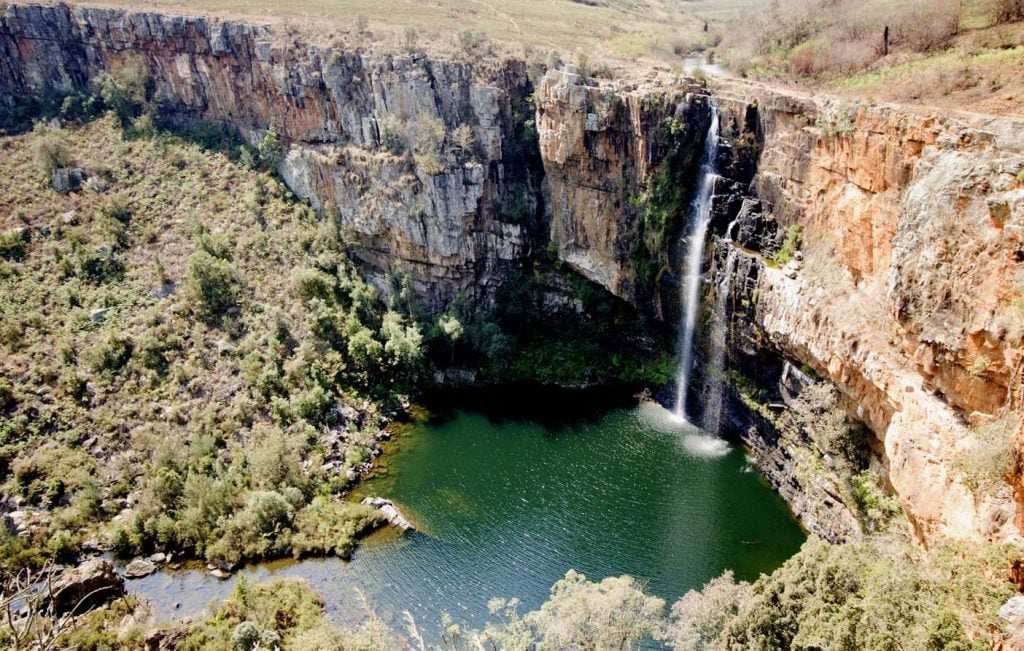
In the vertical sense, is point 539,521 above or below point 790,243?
below

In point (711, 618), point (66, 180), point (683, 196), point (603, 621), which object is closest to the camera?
point (603, 621)

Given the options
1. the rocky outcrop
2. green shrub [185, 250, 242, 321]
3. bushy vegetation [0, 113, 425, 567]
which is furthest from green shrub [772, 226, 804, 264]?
green shrub [185, 250, 242, 321]

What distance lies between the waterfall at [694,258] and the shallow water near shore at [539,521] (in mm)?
2640

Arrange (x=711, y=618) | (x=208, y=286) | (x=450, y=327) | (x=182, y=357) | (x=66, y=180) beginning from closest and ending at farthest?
(x=711, y=618)
(x=182, y=357)
(x=208, y=286)
(x=450, y=327)
(x=66, y=180)

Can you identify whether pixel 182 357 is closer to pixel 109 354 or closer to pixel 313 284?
pixel 109 354

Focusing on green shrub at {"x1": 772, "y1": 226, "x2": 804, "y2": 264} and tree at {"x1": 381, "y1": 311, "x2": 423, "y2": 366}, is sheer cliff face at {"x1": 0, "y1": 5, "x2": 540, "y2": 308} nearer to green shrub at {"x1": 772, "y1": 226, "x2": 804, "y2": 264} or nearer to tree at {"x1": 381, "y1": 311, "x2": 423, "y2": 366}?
tree at {"x1": 381, "y1": 311, "x2": 423, "y2": 366}

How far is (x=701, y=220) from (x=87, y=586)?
106 feet

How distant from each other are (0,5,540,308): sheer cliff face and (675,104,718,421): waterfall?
1180cm

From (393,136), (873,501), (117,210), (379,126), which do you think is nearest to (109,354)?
(117,210)

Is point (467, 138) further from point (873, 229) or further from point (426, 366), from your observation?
point (873, 229)

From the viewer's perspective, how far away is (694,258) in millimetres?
35000

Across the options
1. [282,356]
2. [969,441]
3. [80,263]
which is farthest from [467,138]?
[969,441]

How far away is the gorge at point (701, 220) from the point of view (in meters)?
19.2

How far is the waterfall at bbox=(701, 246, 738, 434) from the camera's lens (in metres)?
33.2
